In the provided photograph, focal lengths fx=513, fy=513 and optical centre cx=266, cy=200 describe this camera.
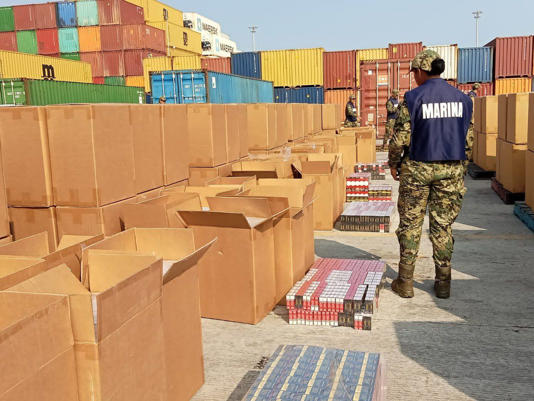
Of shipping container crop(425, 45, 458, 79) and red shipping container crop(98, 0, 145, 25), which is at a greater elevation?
red shipping container crop(98, 0, 145, 25)

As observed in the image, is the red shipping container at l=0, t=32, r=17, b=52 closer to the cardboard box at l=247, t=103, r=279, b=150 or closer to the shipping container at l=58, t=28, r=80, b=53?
the shipping container at l=58, t=28, r=80, b=53

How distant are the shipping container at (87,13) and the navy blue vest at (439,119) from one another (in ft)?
129

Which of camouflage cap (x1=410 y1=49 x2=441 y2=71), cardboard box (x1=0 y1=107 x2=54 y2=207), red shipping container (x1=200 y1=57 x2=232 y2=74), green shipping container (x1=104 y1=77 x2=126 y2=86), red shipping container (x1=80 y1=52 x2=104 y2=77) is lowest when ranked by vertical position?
cardboard box (x1=0 y1=107 x2=54 y2=207)

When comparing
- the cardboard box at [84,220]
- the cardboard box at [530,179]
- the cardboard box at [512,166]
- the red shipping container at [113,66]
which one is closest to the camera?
the cardboard box at [84,220]

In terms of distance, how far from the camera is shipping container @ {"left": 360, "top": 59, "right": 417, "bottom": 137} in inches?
894

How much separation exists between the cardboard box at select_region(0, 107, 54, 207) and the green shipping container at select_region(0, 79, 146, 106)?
1851 centimetres

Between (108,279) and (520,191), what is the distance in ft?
27.2

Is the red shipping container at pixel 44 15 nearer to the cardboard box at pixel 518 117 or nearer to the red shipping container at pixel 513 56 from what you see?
the red shipping container at pixel 513 56

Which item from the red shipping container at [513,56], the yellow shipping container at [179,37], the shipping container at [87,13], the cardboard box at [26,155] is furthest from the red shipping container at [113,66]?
the cardboard box at [26,155]

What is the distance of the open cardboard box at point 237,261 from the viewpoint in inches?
164

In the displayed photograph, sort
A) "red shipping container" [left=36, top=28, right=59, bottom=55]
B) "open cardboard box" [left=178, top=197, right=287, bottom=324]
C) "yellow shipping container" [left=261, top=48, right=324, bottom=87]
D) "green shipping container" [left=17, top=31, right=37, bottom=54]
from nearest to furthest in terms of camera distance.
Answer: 1. "open cardboard box" [left=178, top=197, right=287, bottom=324]
2. "yellow shipping container" [left=261, top=48, right=324, bottom=87]
3. "red shipping container" [left=36, top=28, right=59, bottom=55]
4. "green shipping container" [left=17, top=31, right=37, bottom=54]

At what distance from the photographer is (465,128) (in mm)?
4652

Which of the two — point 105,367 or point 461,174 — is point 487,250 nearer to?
point 461,174

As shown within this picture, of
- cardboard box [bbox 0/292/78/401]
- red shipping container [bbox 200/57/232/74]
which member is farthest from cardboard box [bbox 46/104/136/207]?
red shipping container [bbox 200/57/232/74]
